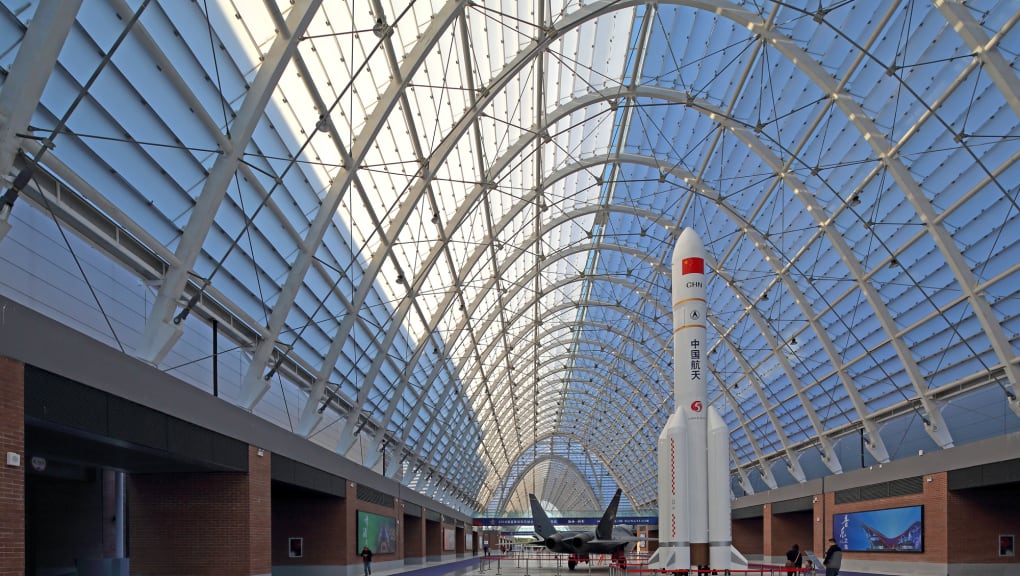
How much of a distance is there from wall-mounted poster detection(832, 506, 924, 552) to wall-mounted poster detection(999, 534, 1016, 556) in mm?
2654

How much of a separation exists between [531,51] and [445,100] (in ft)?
9.92

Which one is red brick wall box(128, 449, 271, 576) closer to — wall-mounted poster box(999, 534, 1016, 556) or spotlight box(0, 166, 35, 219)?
spotlight box(0, 166, 35, 219)

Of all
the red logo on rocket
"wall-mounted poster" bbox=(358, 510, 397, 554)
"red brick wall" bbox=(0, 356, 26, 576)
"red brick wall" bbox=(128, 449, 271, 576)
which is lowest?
"wall-mounted poster" bbox=(358, 510, 397, 554)

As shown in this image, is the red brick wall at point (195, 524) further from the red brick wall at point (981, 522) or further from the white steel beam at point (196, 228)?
the red brick wall at point (981, 522)

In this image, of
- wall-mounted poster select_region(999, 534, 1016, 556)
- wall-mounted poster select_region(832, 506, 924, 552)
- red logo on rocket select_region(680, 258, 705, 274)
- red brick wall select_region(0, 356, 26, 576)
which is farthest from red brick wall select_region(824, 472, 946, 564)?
red brick wall select_region(0, 356, 26, 576)

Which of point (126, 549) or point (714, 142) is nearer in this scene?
point (126, 549)

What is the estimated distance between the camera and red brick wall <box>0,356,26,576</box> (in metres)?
10.2

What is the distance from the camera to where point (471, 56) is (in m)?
23.9

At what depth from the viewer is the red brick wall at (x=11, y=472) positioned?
33.6 feet

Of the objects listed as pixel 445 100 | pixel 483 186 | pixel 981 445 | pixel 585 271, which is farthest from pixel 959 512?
pixel 585 271

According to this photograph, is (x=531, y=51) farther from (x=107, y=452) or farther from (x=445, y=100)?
(x=107, y=452)

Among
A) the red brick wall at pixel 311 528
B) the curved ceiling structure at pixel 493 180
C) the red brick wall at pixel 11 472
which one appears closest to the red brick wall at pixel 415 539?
the curved ceiling structure at pixel 493 180

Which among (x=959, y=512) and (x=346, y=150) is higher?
(x=346, y=150)

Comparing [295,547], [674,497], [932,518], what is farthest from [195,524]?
[932,518]
